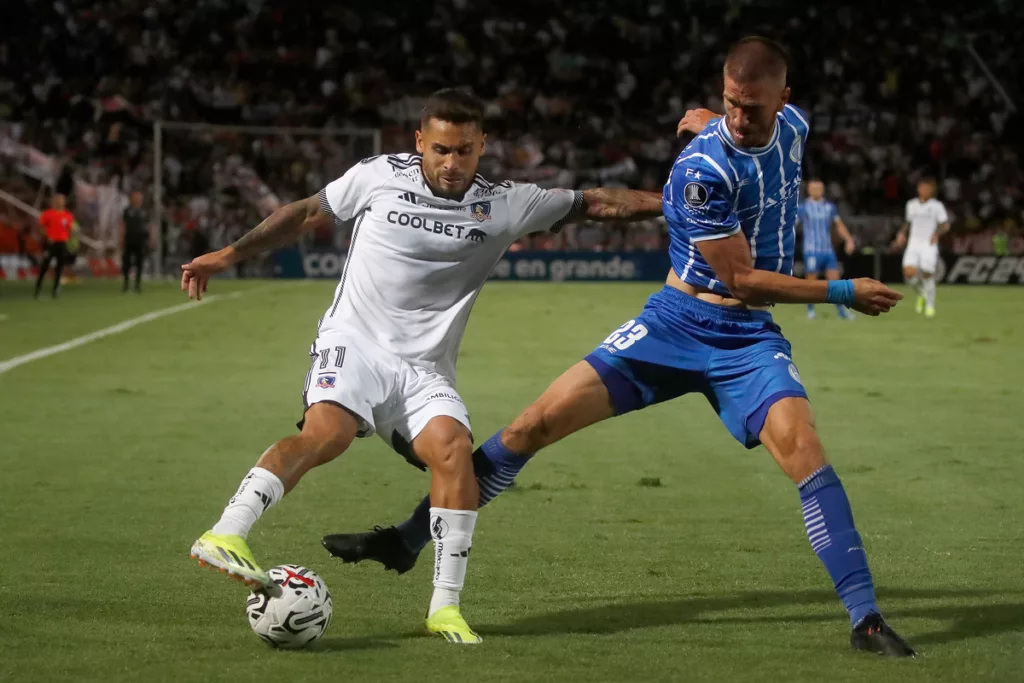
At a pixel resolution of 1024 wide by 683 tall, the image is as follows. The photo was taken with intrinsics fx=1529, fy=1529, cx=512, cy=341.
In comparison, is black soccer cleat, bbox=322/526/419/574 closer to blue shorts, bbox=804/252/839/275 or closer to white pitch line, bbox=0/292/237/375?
white pitch line, bbox=0/292/237/375

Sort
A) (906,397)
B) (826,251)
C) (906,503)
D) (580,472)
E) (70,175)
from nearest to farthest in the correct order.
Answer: (906,503) → (580,472) → (906,397) → (826,251) → (70,175)

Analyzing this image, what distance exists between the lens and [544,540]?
7.35m

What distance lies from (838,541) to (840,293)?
87 centimetres

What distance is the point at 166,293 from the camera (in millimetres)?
30875

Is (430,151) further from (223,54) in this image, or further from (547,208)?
(223,54)

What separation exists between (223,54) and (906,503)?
37135 millimetres

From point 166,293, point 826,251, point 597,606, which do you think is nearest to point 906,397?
point 597,606

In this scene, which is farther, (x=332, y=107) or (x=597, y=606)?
(x=332, y=107)

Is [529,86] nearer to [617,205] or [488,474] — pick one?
[617,205]

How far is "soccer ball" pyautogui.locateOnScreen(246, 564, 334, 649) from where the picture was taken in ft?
17.0

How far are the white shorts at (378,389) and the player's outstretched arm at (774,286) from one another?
1.10 m

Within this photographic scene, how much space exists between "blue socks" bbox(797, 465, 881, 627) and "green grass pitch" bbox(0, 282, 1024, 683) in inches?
8.1

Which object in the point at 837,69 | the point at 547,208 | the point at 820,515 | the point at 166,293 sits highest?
the point at 837,69

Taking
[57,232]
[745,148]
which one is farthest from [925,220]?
[745,148]
